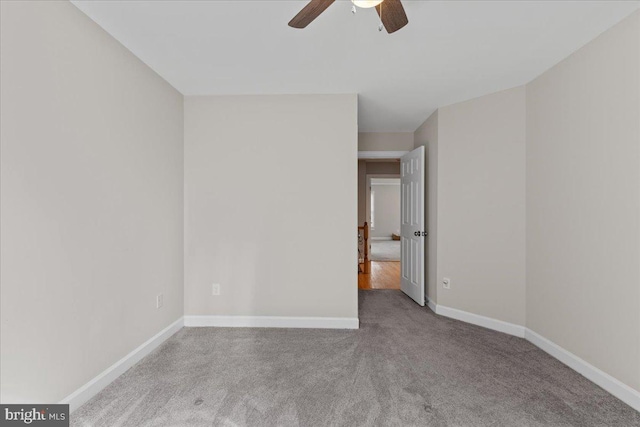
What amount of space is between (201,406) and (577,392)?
246 cm

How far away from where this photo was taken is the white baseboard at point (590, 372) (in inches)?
71.4

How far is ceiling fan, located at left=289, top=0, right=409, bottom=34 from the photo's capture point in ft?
4.55

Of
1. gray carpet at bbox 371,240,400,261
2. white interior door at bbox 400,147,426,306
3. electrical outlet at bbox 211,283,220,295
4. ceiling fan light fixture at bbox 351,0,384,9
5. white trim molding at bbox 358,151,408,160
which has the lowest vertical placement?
gray carpet at bbox 371,240,400,261

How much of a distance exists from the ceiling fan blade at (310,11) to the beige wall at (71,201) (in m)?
1.38

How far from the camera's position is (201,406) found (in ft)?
5.83

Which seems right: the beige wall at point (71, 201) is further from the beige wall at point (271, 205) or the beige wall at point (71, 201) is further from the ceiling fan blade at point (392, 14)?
the ceiling fan blade at point (392, 14)

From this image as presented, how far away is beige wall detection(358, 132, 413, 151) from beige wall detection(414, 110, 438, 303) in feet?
1.74

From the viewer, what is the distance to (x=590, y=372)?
2074 millimetres

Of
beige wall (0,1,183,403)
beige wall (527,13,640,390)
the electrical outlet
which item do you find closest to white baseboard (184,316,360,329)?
the electrical outlet

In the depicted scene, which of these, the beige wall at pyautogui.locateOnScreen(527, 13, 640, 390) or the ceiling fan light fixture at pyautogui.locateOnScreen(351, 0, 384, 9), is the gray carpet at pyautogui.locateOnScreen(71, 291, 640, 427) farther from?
the ceiling fan light fixture at pyautogui.locateOnScreen(351, 0, 384, 9)

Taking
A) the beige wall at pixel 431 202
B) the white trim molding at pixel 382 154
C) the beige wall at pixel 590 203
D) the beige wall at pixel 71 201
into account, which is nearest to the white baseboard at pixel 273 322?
the beige wall at pixel 71 201
